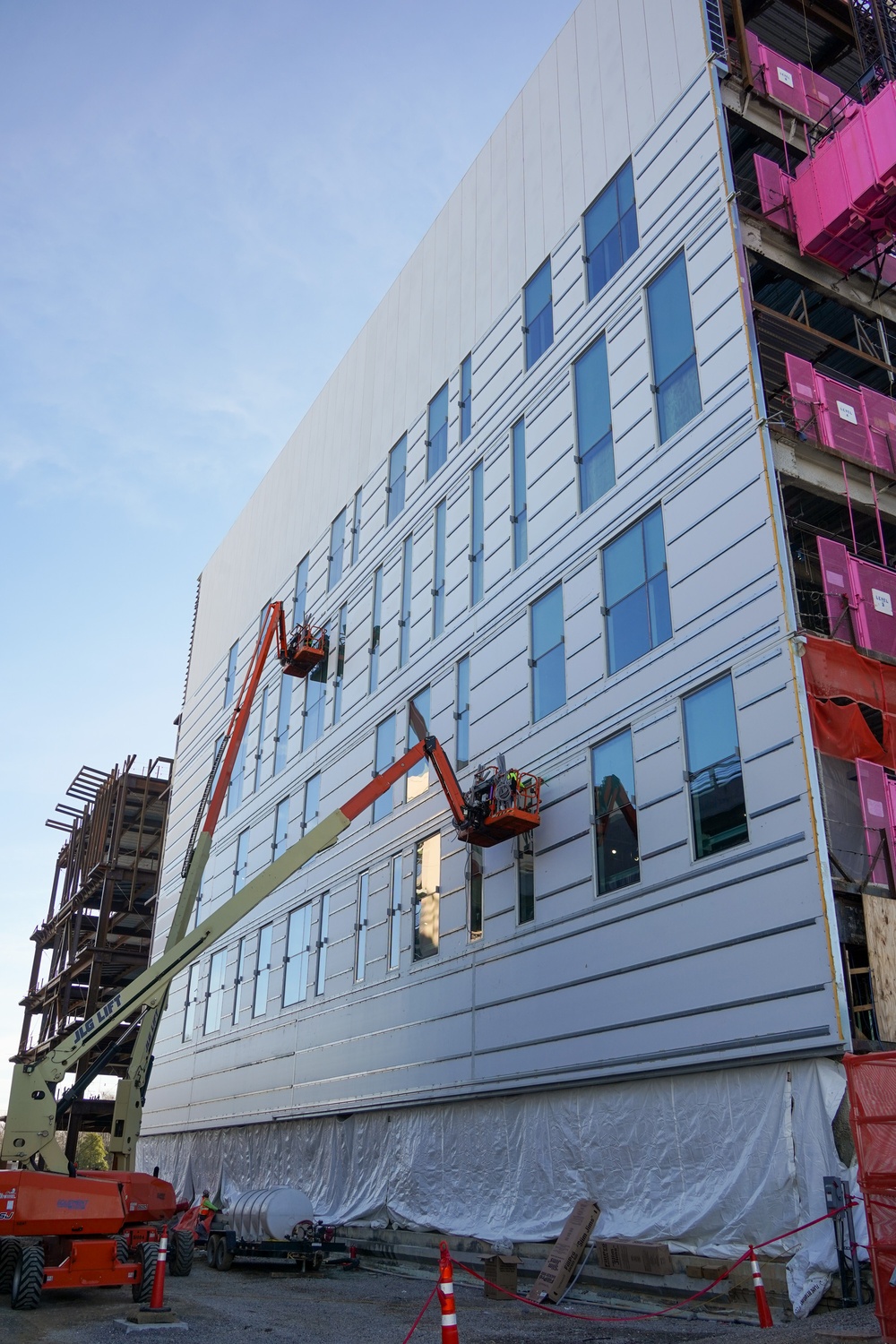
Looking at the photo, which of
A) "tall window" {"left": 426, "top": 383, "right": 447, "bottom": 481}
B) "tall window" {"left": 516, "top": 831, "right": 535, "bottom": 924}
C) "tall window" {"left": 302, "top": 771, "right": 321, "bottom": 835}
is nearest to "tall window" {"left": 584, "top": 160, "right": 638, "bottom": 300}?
"tall window" {"left": 426, "top": 383, "right": 447, "bottom": 481}

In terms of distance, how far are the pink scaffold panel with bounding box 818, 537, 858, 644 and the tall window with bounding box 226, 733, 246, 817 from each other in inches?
993

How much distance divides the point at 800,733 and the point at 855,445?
19.8ft

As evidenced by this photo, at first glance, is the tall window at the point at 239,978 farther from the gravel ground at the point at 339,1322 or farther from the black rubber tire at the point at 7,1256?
the black rubber tire at the point at 7,1256

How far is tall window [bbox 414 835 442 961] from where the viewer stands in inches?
909

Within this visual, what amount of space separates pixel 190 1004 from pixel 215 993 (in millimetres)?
2645

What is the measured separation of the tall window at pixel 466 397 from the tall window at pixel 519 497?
2.56m

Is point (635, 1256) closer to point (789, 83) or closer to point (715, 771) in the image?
point (715, 771)

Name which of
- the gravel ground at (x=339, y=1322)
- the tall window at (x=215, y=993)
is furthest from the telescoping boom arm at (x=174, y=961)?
the tall window at (x=215, y=993)

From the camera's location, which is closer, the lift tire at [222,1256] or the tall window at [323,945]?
the lift tire at [222,1256]

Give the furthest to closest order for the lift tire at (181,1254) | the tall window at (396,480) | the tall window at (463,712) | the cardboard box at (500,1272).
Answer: the tall window at (396,480) → the tall window at (463,712) → the lift tire at (181,1254) → the cardboard box at (500,1272)

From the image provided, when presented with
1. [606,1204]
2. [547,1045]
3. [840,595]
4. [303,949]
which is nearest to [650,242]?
[840,595]

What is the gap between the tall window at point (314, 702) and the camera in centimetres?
3198

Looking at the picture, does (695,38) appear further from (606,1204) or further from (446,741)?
(606,1204)

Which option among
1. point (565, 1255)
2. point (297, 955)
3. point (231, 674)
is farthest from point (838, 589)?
point (231, 674)
